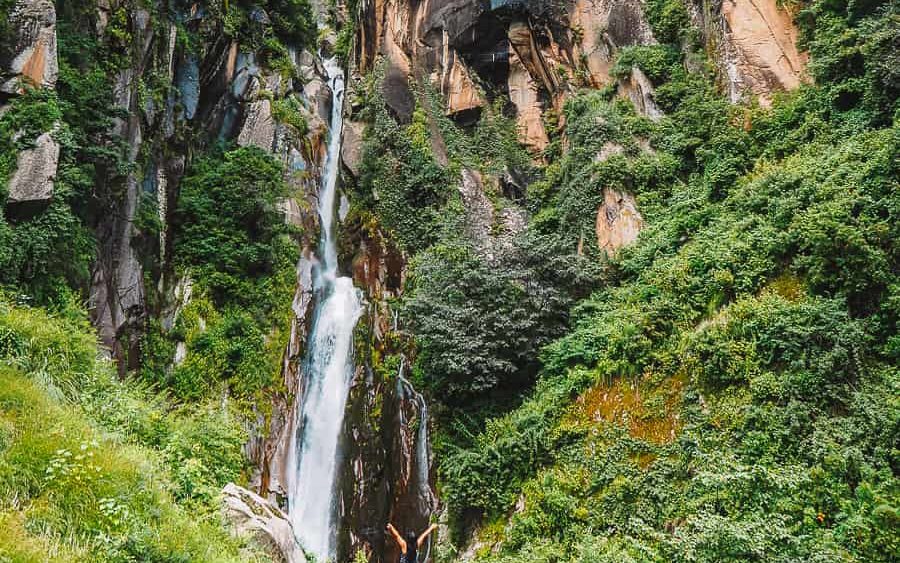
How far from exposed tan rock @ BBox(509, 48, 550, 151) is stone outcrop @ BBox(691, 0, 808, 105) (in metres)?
6.76

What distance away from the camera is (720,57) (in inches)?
603

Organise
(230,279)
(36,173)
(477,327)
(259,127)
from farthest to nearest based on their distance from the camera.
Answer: (259,127) < (230,279) < (477,327) < (36,173)

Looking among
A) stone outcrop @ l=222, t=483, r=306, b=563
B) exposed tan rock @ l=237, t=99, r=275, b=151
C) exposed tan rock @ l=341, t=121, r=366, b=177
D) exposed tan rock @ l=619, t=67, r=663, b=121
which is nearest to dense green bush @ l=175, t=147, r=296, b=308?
exposed tan rock @ l=237, t=99, r=275, b=151

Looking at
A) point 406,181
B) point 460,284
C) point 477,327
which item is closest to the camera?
point 477,327

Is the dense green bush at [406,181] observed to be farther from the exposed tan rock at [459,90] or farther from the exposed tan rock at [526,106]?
the exposed tan rock at [526,106]

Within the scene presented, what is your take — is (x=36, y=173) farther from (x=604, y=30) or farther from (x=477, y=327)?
(x=604, y=30)

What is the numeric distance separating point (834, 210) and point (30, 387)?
11610 millimetres

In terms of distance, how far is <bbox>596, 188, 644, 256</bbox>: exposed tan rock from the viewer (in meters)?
14.5

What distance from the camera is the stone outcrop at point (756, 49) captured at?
46.5 ft

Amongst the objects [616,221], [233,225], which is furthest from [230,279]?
[616,221]

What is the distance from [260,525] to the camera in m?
6.16

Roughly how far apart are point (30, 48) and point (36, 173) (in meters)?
2.46

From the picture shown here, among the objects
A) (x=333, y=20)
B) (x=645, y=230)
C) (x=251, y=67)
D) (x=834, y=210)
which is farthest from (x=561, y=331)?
(x=333, y=20)

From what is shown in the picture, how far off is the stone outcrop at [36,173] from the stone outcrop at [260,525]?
22.3 ft
